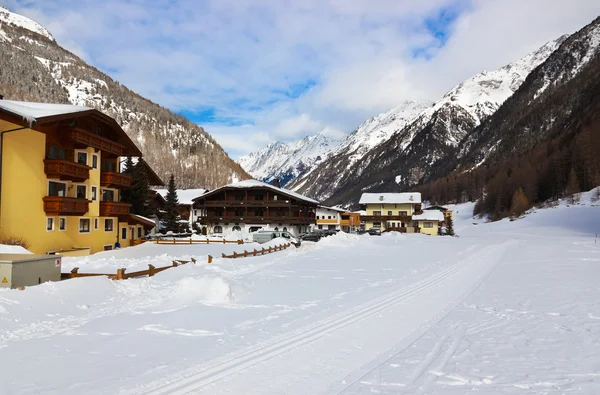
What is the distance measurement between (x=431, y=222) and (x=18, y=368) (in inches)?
3823

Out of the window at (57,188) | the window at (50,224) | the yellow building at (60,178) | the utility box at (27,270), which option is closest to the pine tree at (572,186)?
the yellow building at (60,178)

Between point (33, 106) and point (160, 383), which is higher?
point (33, 106)

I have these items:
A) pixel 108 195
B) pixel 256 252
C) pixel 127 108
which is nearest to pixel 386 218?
pixel 108 195

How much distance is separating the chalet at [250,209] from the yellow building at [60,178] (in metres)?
28.3

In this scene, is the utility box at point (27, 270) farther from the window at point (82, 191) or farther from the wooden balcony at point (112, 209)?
the wooden balcony at point (112, 209)

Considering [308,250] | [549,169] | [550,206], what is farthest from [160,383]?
[549,169]

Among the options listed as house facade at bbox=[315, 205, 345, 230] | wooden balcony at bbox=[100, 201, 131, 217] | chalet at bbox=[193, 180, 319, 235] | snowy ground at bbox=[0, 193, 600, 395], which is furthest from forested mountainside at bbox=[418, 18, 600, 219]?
snowy ground at bbox=[0, 193, 600, 395]

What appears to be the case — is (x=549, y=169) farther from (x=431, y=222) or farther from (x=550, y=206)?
(x=431, y=222)

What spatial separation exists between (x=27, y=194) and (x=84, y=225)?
6782mm

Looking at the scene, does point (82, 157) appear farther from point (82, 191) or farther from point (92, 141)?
point (82, 191)

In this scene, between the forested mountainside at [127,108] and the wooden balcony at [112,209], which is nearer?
the wooden balcony at [112,209]

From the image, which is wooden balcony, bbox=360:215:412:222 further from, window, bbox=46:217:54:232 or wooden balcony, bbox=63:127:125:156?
window, bbox=46:217:54:232

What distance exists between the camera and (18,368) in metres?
8.13

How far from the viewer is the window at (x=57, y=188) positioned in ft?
102
